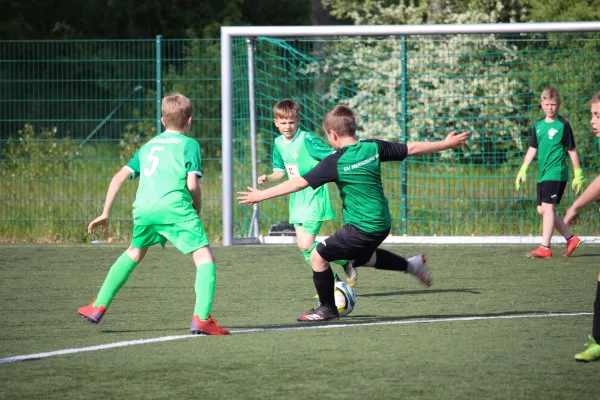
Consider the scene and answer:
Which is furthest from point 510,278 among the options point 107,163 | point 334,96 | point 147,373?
point 334,96

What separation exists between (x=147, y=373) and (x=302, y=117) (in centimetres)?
973

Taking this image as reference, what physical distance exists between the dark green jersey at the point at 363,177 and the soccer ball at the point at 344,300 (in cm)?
59

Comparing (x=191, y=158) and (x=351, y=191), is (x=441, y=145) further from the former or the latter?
(x=191, y=158)

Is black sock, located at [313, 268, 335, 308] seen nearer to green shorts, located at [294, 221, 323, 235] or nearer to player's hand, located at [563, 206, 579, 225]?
green shorts, located at [294, 221, 323, 235]

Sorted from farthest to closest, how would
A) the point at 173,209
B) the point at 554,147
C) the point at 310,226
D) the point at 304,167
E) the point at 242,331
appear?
the point at 554,147 → the point at 304,167 → the point at 310,226 → the point at 242,331 → the point at 173,209

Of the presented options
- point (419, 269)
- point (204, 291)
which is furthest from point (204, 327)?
point (419, 269)

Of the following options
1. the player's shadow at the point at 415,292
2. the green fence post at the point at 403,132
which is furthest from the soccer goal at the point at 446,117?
the player's shadow at the point at 415,292

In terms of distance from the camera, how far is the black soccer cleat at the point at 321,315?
7141 millimetres

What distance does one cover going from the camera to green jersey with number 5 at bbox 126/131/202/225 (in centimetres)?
651

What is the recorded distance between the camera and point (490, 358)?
5.69 m

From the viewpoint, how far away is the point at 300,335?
6.50 meters

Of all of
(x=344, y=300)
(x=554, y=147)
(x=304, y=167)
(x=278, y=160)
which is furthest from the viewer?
(x=554, y=147)

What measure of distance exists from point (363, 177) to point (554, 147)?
4.87 metres

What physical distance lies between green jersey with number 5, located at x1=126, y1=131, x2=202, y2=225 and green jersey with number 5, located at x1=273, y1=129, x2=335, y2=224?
2.16 metres
